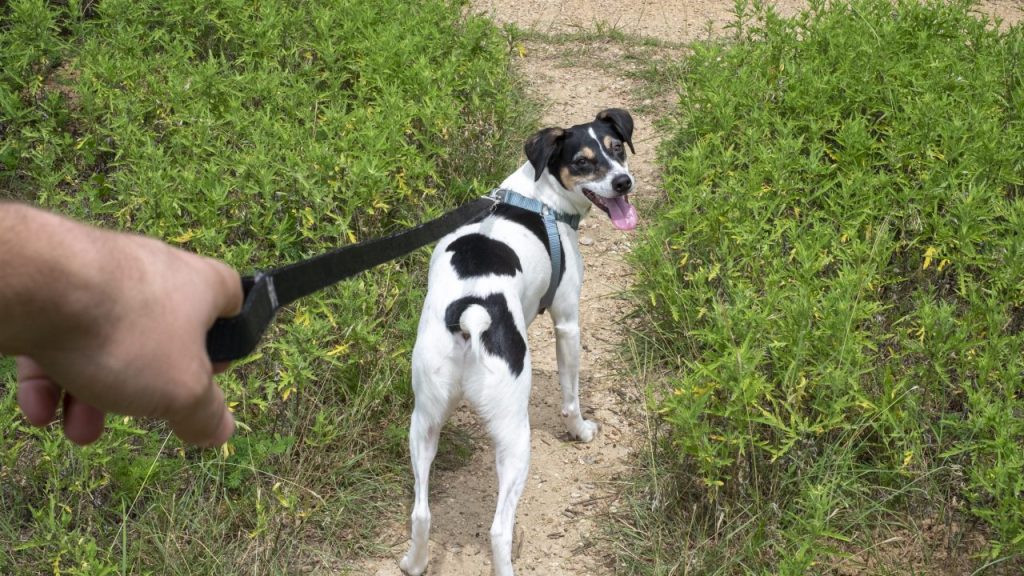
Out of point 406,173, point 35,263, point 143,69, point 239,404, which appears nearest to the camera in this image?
point 35,263

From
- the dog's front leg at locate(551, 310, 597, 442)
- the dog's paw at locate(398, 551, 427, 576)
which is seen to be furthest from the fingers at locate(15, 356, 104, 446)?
the dog's front leg at locate(551, 310, 597, 442)

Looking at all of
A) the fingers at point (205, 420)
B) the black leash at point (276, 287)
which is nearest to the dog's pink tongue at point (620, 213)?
the black leash at point (276, 287)

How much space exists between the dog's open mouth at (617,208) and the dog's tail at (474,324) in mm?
1314

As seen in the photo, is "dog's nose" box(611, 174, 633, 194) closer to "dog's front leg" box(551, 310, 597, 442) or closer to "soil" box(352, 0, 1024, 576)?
"dog's front leg" box(551, 310, 597, 442)

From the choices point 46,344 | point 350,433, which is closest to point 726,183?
point 350,433

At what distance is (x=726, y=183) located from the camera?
494 cm

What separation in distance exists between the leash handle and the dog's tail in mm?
1715

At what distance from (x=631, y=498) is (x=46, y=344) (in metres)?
3.03

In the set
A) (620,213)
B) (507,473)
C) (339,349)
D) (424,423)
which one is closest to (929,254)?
(620,213)

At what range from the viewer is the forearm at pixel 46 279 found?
36.6 inches

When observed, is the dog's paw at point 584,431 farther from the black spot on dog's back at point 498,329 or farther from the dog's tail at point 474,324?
the dog's tail at point 474,324

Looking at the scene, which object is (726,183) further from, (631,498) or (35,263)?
(35,263)

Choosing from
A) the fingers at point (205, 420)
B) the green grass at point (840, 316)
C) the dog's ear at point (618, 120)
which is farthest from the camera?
the dog's ear at point (618, 120)

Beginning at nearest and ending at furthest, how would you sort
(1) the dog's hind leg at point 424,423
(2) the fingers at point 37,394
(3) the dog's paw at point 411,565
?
(2) the fingers at point 37,394
(1) the dog's hind leg at point 424,423
(3) the dog's paw at point 411,565
